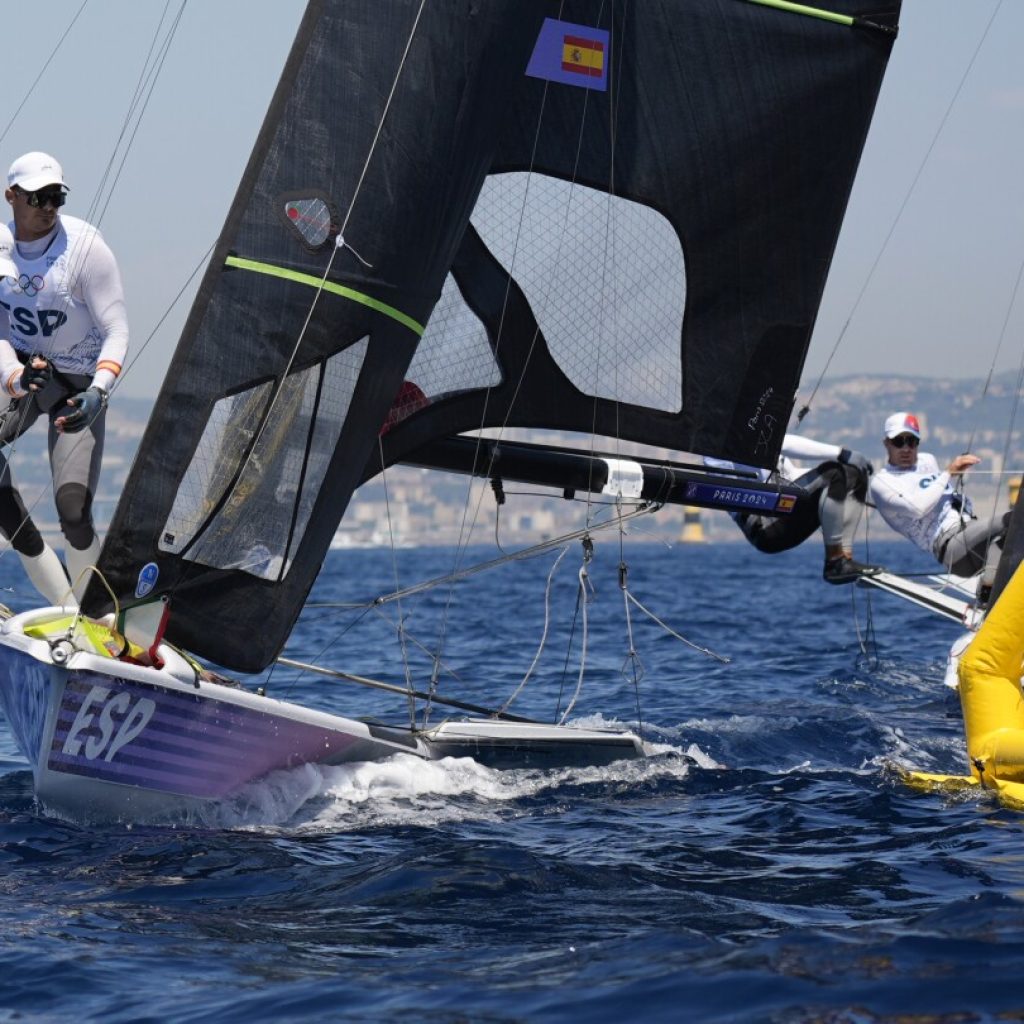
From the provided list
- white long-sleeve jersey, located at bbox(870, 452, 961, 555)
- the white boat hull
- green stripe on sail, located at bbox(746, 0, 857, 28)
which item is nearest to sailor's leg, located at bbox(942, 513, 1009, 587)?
white long-sleeve jersey, located at bbox(870, 452, 961, 555)

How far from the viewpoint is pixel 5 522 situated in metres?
6.66

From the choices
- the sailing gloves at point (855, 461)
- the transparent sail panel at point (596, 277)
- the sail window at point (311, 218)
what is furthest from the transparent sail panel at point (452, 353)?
the sailing gloves at point (855, 461)

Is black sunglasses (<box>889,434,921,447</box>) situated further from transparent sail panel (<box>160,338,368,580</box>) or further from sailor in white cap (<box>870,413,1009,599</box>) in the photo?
transparent sail panel (<box>160,338,368,580</box>)

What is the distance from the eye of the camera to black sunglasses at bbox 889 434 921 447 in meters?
10.6

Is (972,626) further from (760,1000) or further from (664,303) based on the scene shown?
(760,1000)

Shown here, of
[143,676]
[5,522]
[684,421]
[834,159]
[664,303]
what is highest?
[834,159]

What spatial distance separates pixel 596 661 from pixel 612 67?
23.2 feet

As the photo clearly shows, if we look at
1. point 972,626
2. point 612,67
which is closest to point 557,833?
point 612,67

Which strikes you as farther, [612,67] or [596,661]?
[596,661]

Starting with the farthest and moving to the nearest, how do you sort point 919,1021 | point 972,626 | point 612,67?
point 972,626, point 612,67, point 919,1021

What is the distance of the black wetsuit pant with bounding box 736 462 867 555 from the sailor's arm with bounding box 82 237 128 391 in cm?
463

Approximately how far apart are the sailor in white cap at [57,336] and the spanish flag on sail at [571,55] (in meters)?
2.15

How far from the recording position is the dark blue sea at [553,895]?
4.05m

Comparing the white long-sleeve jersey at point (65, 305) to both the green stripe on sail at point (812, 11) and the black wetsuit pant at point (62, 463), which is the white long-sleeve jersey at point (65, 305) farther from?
the green stripe on sail at point (812, 11)
